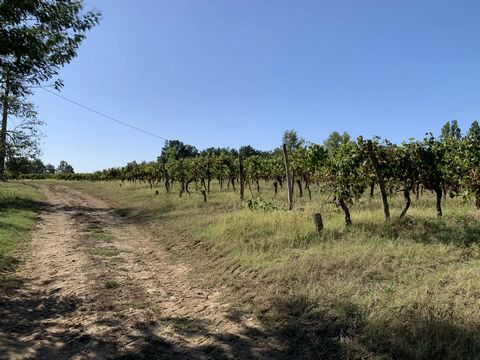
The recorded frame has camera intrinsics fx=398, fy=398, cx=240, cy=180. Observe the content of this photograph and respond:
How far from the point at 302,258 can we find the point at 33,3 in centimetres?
571

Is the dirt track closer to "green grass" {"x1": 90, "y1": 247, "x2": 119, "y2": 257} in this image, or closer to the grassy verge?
"green grass" {"x1": 90, "y1": 247, "x2": 119, "y2": 257}

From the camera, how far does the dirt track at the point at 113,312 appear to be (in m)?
4.47

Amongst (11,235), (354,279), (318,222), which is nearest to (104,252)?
(11,235)

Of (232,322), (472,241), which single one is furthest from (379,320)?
(472,241)

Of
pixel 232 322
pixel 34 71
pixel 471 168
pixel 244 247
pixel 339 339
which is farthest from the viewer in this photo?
pixel 471 168

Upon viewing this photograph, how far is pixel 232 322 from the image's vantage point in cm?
523

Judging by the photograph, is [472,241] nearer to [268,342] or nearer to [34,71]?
[268,342]

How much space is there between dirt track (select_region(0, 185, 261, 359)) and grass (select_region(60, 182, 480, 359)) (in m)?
0.55

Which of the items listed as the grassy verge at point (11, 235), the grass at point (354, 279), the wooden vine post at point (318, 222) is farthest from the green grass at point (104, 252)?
the wooden vine post at point (318, 222)

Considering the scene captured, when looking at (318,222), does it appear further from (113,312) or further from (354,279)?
(113,312)

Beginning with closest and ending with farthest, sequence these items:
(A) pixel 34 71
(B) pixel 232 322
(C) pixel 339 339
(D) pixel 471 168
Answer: (C) pixel 339 339 < (B) pixel 232 322 < (A) pixel 34 71 < (D) pixel 471 168

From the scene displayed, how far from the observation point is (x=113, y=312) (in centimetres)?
563

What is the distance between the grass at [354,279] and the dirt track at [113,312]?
55 cm

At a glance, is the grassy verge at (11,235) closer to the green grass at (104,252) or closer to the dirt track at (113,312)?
the dirt track at (113,312)
